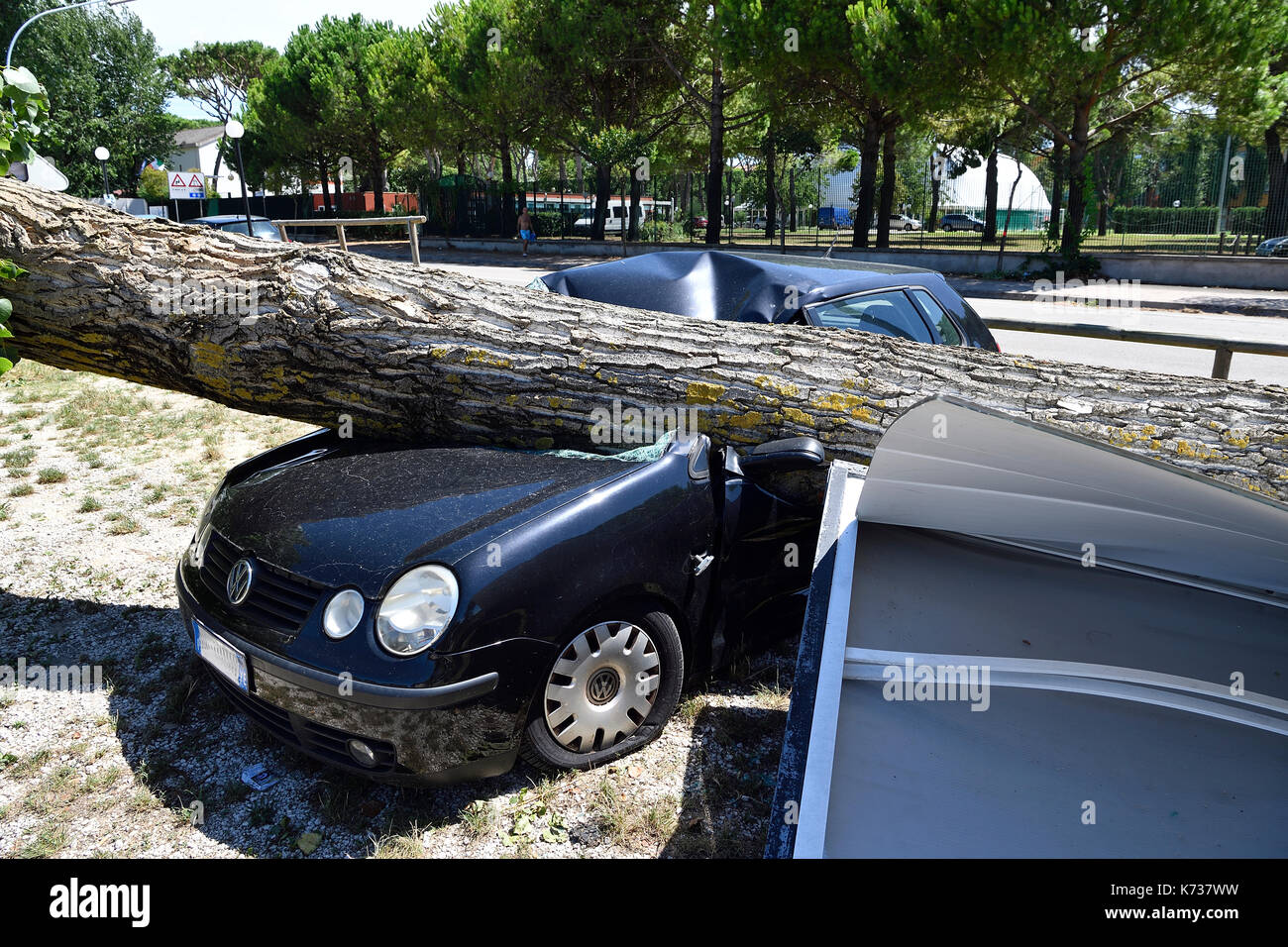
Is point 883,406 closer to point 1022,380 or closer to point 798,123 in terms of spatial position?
point 1022,380

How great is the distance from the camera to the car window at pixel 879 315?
418cm

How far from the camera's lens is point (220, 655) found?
2.72m

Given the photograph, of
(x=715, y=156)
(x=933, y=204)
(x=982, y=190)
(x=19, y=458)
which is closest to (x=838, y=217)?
(x=982, y=190)

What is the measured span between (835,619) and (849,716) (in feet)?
1.22

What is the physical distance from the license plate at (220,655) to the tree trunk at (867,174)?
76.4 ft

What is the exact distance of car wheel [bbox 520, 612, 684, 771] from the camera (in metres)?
2.63

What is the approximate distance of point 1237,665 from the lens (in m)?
2.52

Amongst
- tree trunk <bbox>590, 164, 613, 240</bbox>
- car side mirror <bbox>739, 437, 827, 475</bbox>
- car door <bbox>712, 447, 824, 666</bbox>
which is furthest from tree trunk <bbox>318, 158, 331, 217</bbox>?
car side mirror <bbox>739, 437, 827, 475</bbox>

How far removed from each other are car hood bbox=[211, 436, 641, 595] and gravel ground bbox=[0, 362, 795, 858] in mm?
751

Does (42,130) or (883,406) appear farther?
(42,130)

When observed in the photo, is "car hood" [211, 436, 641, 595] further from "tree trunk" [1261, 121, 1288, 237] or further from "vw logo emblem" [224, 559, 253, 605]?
"tree trunk" [1261, 121, 1288, 237]

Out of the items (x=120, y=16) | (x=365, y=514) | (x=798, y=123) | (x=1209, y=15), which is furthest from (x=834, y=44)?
(x=120, y=16)

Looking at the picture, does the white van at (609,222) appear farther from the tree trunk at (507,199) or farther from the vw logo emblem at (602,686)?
the vw logo emblem at (602,686)

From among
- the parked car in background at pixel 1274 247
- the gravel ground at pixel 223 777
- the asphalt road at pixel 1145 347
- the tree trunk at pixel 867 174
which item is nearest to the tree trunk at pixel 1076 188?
the asphalt road at pixel 1145 347
